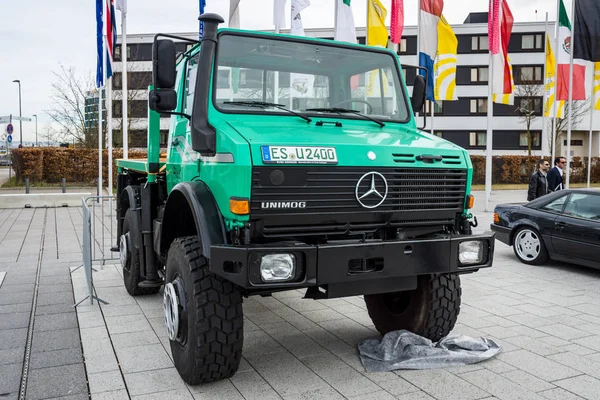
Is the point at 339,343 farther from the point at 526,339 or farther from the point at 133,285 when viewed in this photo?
the point at 133,285

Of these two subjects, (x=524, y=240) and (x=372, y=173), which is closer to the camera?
(x=372, y=173)

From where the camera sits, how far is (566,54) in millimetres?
18438

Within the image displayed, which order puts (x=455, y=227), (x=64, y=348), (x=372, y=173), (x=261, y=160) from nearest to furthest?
(x=261, y=160), (x=372, y=173), (x=455, y=227), (x=64, y=348)

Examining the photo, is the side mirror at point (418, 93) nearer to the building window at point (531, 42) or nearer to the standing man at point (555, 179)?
the standing man at point (555, 179)

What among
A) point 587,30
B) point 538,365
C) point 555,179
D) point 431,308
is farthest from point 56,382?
point 587,30

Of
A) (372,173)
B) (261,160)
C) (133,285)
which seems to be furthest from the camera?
(133,285)

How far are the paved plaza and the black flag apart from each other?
9.22m

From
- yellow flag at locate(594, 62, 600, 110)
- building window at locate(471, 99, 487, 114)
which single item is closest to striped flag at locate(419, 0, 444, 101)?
yellow flag at locate(594, 62, 600, 110)

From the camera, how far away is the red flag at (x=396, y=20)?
48.4 ft

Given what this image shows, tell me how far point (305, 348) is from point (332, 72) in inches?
98.8

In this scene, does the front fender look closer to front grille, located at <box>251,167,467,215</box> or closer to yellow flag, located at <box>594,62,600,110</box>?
front grille, located at <box>251,167,467,215</box>

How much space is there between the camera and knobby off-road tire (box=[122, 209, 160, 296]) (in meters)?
6.80

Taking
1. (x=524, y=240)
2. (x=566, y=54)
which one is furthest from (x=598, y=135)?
(x=524, y=240)

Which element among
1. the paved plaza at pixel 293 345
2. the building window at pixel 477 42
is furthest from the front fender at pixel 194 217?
the building window at pixel 477 42
